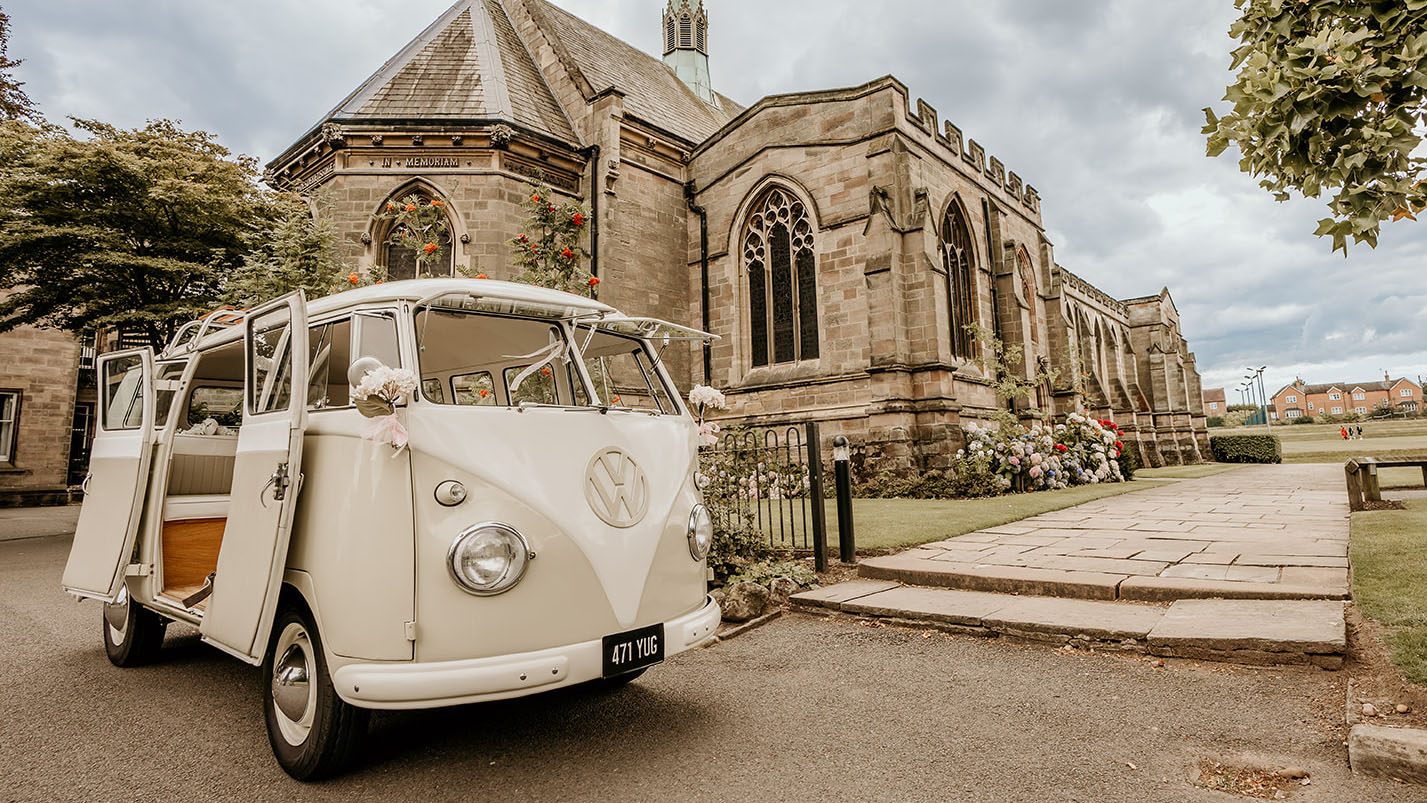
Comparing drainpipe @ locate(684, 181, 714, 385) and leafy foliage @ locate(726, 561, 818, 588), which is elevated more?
drainpipe @ locate(684, 181, 714, 385)

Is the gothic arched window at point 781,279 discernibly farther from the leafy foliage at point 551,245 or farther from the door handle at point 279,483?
the door handle at point 279,483

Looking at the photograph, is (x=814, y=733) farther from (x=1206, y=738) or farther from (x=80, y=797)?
(x=80, y=797)

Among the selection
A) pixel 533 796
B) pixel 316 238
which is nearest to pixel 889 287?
pixel 316 238

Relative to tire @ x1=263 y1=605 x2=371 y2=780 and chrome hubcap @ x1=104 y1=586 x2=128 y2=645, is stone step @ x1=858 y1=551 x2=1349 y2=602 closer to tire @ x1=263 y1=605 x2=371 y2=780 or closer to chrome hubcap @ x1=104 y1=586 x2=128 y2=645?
tire @ x1=263 y1=605 x2=371 y2=780

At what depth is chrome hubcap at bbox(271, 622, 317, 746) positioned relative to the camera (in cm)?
280

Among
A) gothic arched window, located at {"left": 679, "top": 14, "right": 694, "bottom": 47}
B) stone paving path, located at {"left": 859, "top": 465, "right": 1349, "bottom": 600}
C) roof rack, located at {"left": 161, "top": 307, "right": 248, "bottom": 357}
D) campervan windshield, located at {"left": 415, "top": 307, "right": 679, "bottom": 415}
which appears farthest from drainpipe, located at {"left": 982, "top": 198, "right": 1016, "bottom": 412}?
gothic arched window, located at {"left": 679, "top": 14, "right": 694, "bottom": 47}

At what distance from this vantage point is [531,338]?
372 centimetres

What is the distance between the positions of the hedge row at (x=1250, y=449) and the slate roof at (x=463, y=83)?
101ft

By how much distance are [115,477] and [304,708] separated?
8.58ft

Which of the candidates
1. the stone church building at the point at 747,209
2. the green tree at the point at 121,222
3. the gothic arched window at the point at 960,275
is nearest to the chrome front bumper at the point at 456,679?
the green tree at the point at 121,222

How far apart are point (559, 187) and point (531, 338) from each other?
12.6 m

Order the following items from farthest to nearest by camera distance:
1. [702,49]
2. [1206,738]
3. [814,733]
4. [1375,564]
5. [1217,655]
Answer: [702,49] < [1375,564] < [1217,655] < [814,733] < [1206,738]

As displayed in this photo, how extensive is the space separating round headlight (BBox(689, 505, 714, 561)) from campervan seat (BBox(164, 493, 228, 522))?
9.76ft

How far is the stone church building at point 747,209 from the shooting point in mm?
13594
